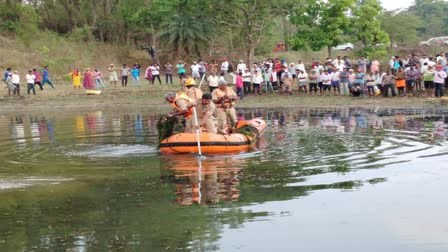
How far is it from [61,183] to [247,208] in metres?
4.13

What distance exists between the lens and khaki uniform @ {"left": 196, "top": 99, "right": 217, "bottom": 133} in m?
17.2

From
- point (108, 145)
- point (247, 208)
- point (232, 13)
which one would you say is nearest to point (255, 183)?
point (247, 208)

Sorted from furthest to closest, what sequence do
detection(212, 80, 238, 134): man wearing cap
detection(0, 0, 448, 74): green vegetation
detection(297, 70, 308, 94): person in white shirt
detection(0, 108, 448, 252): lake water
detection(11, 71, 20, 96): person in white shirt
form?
A: detection(0, 0, 448, 74): green vegetation → detection(11, 71, 20, 96): person in white shirt → detection(297, 70, 308, 94): person in white shirt → detection(212, 80, 238, 134): man wearing cap → detection(0, 108, 448, 252): lake water

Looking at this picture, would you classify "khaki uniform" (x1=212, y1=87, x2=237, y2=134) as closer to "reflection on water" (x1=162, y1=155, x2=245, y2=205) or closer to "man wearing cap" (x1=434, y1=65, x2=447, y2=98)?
"reflection on water" (x1=162, y1=155, x2=245, y2=205)

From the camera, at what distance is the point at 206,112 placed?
17156 millimetres

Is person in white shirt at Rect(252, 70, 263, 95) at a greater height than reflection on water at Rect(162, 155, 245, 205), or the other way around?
person in white shirt at Rect(252, 70, 263, 95)

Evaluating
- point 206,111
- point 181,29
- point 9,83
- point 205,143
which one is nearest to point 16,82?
point 9,83

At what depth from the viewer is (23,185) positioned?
1304cm

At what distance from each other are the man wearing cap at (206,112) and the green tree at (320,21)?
66.1 ft

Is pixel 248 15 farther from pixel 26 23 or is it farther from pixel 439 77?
pixel 26 23

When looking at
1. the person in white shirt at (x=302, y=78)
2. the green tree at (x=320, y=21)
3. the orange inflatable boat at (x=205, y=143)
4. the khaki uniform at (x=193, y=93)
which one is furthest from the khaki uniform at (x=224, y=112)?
the green tree at (x=320, y=21)

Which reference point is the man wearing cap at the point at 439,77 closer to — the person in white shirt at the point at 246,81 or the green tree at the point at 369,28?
the person in white shirt at the point at 246,81

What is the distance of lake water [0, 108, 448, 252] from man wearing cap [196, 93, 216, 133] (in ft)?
4.27

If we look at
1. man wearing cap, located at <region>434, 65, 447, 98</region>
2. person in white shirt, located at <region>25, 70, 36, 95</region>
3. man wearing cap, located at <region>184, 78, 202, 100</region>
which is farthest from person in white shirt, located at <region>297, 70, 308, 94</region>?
man wearing cap, located at <region>184, 78, 202, 100</region>
